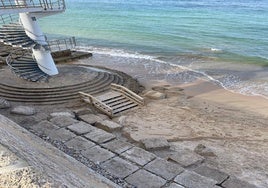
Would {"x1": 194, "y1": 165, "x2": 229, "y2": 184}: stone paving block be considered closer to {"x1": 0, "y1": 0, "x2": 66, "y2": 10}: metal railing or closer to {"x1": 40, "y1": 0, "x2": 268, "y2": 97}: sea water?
{"x1": 40, "y1": 0, "x2": 268, "y2": 97}: sea water

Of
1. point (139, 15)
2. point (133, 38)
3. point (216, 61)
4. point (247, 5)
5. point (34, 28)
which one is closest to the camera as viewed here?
point (34, 28)

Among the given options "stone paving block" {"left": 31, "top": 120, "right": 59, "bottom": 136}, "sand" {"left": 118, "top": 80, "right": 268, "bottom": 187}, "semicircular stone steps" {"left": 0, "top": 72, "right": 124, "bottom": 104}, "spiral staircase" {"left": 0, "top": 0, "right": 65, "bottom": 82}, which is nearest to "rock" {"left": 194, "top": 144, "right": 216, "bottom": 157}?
"sand" {"left": 118, "top": 80, "right": 268, "bottom": 187}

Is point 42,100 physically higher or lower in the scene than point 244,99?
higher

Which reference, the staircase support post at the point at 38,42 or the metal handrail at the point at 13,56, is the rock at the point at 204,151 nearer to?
the staircase support post at the point at 38,42

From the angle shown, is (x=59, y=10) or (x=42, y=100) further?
(x=59, y=10)

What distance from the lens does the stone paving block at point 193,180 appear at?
27.1 ft

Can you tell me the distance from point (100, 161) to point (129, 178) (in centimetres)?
115

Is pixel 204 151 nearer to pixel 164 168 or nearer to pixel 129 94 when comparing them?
pixel 164 168

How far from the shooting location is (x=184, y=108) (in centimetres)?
1695

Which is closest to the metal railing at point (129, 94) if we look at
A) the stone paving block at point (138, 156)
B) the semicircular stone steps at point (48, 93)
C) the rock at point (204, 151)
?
the semicircular stone steps at point (48, 93)

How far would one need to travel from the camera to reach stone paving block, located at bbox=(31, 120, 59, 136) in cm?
1077

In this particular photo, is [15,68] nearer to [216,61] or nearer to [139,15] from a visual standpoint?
[216,61]

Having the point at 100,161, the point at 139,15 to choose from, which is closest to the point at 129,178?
the point at 100,161

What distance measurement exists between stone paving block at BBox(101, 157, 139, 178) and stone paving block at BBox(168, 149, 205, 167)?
5.78ft
